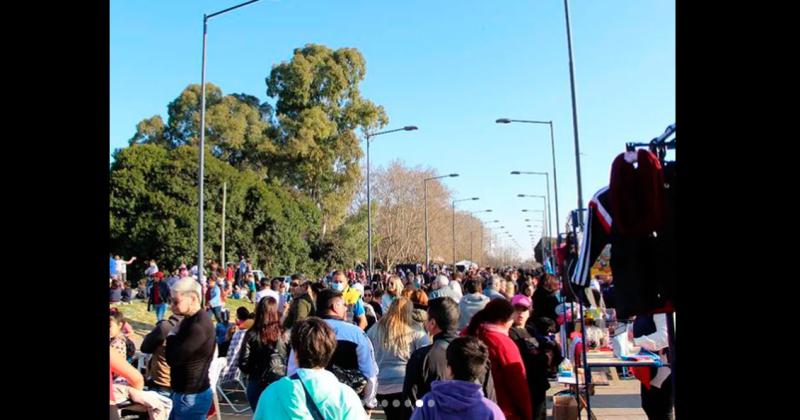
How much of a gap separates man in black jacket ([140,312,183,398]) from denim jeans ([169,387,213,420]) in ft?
1.46

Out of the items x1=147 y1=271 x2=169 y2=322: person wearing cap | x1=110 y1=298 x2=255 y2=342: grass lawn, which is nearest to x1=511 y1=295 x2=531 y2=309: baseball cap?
x1=110 y1=298 x2=255 y2=342: grass lawn

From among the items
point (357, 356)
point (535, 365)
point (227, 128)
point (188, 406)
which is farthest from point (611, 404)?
point (227, 128)

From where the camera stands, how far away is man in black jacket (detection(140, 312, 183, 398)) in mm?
6270

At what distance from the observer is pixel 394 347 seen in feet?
21.3

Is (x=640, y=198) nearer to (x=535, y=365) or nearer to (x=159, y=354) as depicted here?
(x=535, y=365)

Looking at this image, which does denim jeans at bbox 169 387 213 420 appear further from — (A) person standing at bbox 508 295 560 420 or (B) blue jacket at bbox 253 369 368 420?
(A) person standing at bbox 508 295 560 420

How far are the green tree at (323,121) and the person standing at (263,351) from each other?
4155cm

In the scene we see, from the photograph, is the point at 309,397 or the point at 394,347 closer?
the point at 309,397

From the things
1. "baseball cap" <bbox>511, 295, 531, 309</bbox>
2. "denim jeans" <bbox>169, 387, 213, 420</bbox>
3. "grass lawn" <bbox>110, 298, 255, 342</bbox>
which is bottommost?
"grass lawn" <bbox>110, 298, 255, 342</bbox>

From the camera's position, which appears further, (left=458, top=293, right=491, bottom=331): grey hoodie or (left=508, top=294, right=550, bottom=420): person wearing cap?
(left=458, top=293, right=491, bottom=331): grey hoodie

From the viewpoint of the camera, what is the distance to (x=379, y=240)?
6322cm

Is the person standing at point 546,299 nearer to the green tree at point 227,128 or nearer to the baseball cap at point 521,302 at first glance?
the baseball cap at point 521,302

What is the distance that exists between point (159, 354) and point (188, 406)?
834mm
